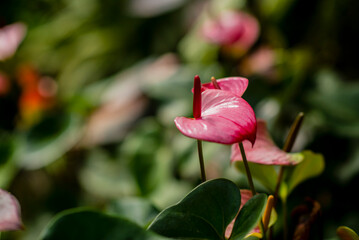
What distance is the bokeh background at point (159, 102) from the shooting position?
74 cm

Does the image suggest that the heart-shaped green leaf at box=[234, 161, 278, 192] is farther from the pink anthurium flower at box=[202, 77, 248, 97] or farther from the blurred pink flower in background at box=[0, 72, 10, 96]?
the blurred pink flower in background at box=[0, 72, 10, 96]

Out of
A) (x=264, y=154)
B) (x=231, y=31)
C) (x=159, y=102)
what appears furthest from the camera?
(x=159, y=102)

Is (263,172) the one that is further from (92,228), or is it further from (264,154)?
(92,228)

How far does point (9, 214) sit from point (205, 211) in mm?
155

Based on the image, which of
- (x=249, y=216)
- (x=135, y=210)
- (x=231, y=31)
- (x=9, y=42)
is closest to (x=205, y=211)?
(x=249, y=216)

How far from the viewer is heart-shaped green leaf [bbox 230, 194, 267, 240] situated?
0.30 m

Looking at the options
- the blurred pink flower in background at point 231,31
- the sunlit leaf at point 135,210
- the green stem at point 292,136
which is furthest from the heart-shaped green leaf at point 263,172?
the blurred pink flower in background at point 231,31

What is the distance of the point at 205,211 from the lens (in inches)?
12.3

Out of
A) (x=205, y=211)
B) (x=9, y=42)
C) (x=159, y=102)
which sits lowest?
(x=159, y=102)

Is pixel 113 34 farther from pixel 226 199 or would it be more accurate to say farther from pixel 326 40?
pixel 226 199

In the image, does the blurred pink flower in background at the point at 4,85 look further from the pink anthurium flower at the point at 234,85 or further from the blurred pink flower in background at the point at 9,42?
the pink anthurium flower at the point at 234,85

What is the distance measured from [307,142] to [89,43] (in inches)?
42.0

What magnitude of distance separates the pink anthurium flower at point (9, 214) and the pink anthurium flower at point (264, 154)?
208 millimetres

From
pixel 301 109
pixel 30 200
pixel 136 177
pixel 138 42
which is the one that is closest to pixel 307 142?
pixel 301 109
